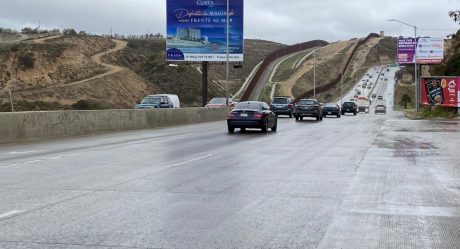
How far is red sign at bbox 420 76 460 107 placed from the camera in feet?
156

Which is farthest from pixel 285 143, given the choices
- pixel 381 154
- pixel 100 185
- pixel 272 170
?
pixel 100 185

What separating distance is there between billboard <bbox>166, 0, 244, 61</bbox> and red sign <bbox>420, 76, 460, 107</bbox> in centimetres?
1680

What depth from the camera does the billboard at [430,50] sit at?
7469 cm

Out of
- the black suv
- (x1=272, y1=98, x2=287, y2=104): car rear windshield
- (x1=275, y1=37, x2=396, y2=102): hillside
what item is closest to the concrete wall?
(x1=272, y1=98, x2=287, y2=104): car rear windshield

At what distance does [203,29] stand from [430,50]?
34342 millimetres

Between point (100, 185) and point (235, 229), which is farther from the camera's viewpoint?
point (100, 185)

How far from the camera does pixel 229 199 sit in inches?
381

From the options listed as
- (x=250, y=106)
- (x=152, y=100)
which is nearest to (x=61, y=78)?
(x=152, y=100)

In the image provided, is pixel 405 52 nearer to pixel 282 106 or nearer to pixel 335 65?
pixel 282 106

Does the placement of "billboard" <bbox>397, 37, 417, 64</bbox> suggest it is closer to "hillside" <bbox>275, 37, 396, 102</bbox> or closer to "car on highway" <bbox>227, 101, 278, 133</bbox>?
"hillside" <bbox>275, 37, 396, 102</bbox>

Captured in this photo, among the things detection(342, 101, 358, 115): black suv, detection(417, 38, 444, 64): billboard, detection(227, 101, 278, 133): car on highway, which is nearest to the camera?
detection(227, 101, 278, 133): car on highway

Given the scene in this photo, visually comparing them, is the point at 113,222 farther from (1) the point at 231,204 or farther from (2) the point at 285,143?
(2) the point at 285,143

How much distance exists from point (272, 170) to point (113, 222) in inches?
244

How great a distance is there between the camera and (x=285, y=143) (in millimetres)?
21281
